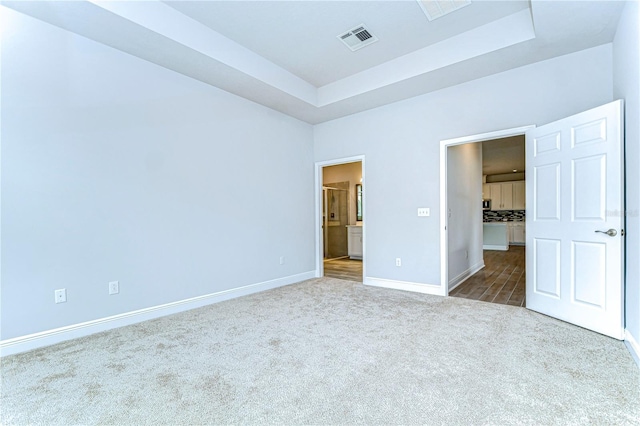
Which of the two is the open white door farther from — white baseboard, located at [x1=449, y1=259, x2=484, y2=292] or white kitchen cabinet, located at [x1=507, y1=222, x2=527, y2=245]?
white kitchen cabinet, located at [x1=507, y1=222, x2=527, y2=245]

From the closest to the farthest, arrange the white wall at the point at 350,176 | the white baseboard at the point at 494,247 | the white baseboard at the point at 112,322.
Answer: the white baseboard at the point at 112,322 → the white wall at the point at 350,176 → the white baseboard at the point at 494,247

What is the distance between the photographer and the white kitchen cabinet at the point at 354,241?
722 cm

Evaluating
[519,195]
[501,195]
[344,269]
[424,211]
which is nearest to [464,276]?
[424,211]

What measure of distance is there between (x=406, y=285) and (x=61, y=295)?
3878 mm

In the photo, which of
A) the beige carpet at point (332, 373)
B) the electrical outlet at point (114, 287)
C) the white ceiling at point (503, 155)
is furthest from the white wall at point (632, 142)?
the electrical outlet at point (114, 287)

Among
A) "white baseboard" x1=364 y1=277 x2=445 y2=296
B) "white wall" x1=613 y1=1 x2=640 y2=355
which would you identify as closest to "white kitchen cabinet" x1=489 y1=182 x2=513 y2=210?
"white baseboard" x1=364 y1=277 x2=445 y2=296

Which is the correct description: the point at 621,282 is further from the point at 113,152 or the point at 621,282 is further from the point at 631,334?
the point at 113,152

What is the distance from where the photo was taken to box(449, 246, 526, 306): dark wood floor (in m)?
3.73

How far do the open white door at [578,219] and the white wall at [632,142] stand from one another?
8cm

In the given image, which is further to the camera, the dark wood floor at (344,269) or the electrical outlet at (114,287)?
the dark wood floor at (344,269)

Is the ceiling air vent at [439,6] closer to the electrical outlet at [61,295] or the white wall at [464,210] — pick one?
the white wall at [464,210]

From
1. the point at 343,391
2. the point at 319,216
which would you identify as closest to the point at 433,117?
the point at 319,216

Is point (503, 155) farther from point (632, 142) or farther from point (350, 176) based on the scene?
point (632, 142)

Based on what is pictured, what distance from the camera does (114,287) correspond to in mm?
2889
